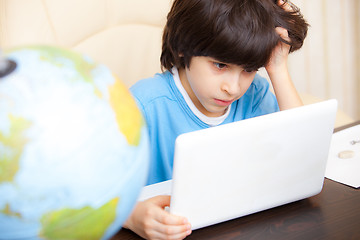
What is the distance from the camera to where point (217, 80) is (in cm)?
115

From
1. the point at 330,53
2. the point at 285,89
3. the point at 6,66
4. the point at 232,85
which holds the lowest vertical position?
the point at 330,53

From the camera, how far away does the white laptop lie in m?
0.76

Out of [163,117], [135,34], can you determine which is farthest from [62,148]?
[135,34]

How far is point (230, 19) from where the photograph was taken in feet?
3.57

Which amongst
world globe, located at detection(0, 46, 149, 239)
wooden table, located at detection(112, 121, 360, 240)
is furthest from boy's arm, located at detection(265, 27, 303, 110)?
world globe, located at detection(0, 46, 149, 239)

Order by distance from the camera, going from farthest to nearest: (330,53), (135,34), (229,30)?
(330,53) < (135,34) < (229,30)

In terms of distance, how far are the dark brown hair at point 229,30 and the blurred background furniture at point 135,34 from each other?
0.31 meters

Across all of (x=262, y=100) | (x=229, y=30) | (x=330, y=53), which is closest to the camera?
(x=229, y=30)

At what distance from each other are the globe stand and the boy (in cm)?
48

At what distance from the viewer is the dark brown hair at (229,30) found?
108 centimetres

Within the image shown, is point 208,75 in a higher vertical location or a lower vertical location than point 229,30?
lower

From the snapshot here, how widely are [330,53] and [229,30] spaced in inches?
72.9

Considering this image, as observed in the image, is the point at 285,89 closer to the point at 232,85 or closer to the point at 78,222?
the point at 232,85

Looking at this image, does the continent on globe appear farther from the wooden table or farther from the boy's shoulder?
the boy's shoulder
